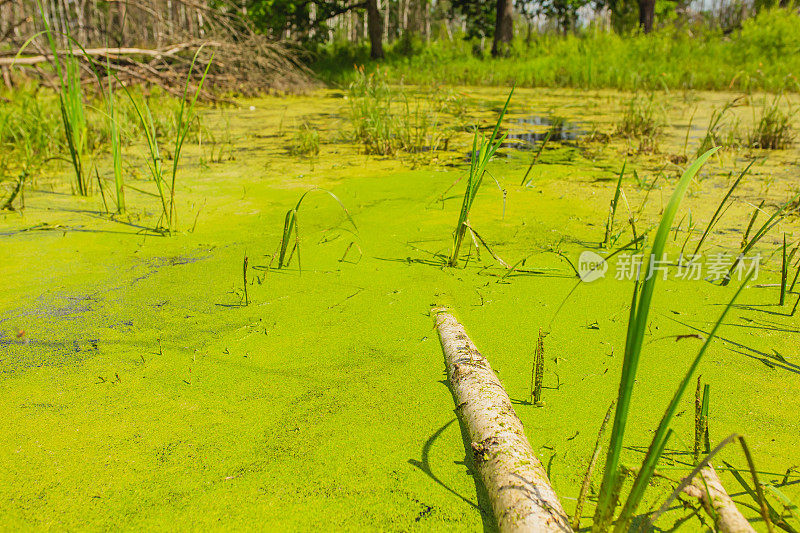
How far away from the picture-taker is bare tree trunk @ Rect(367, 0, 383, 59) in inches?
359

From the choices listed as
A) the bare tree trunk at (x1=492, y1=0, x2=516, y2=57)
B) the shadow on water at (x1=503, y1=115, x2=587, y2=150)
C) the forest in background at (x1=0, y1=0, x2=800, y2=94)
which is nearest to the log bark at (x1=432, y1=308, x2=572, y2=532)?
the shadow on water at (x1=503, y1=115, x2=587, y2=150)

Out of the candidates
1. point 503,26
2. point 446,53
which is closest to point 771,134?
point 503,26

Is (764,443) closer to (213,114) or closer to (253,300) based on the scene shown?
(253,300)

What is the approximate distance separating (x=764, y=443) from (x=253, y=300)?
1371 millimetres

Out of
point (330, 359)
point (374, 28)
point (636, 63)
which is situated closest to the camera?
point (330, 359)

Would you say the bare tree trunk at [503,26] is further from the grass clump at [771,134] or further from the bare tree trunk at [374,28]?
the grass clump at [771,134]

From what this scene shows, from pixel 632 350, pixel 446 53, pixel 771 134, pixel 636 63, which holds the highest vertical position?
pixel 446 53

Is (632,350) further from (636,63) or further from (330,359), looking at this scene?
(636,63)

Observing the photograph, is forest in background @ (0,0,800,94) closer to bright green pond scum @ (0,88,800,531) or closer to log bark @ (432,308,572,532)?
bright green pond scum @ (0,88,800,531)

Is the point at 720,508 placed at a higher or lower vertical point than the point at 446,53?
lower

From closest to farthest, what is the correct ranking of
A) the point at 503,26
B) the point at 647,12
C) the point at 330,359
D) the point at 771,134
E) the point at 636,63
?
1. the point at 330,359
2. the point at 771,134
3. the point at 636,63
4. the point at 503,26
5. the point at 647,12

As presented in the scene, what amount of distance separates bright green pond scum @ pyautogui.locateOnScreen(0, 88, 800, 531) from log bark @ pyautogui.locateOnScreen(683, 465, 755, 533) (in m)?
0.07

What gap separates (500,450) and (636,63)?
7577mm

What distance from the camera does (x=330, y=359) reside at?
1.40 meters
